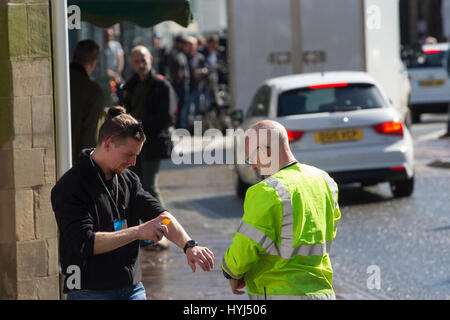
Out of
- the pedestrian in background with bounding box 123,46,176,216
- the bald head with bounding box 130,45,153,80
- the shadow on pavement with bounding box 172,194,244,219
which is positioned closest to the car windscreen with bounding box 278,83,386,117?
the shadow on pavement with bounding box 172,194,244,219

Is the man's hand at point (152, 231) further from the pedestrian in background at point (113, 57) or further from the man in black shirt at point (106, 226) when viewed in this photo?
the pedestrian in background at point (113, 57)

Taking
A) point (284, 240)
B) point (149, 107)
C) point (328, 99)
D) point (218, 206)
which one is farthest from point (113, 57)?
point (284, 240)

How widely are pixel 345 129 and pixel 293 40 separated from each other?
4.98m

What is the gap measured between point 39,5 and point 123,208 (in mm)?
2529

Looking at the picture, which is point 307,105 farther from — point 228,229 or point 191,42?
point 191,42

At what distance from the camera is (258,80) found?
17859 millimetres

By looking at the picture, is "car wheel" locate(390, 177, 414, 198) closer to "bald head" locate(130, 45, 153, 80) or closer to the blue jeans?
"bald head" locate(130, 45, 153, 80)

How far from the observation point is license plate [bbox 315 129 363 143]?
13070 mm

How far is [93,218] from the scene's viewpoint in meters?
4.84

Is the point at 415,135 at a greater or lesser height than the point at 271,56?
lesser

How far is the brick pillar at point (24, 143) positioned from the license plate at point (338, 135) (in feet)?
20.8

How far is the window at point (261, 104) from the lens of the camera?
45.3 feet

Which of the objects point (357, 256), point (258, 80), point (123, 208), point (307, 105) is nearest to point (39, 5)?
point (123, 208)

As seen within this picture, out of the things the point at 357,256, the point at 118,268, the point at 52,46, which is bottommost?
the point at 357,256
